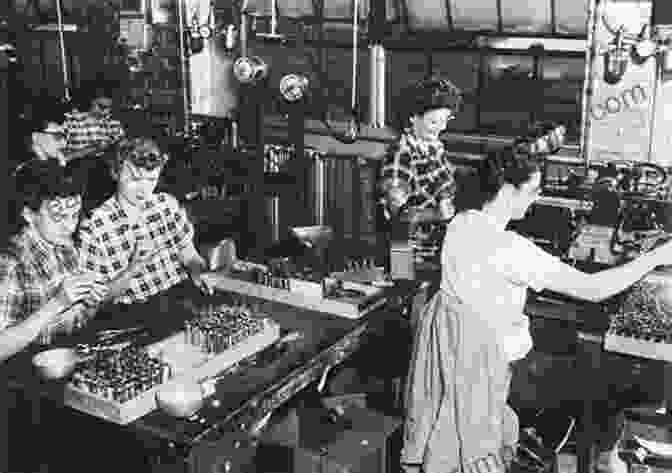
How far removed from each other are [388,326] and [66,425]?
50.3 inches

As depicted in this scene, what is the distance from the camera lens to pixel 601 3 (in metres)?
4.98

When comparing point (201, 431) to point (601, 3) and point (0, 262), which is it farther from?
point (601, 3)

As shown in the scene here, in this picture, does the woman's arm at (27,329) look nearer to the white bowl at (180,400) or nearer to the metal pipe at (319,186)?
the white bowl at (180,400)

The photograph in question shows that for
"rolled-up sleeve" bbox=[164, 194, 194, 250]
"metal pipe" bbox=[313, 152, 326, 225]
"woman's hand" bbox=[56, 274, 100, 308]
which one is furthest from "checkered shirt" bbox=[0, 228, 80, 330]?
"metal pipe" bbox=[313, 152, 326, 225]

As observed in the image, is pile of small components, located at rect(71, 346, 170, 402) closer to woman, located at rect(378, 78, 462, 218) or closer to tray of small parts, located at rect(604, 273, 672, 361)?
tray of small parts, located at rect(604, 273, 672, 361)

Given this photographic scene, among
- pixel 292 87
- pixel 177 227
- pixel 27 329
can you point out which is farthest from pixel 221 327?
pixel 292 87

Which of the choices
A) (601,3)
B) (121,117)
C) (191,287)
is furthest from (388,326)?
(121,117)

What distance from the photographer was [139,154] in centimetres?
335

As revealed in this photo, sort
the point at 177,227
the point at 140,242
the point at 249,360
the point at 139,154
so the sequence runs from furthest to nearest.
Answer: the point at 177,227 < the point at 140,242 < the point at 139,154 < the point at 249,360

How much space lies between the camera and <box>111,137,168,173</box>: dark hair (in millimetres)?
3350

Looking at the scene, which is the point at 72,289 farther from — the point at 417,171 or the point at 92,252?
the point at 417,171

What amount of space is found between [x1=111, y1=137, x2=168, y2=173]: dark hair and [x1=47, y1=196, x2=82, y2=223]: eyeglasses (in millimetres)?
609

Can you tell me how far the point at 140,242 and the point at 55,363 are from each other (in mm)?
1282

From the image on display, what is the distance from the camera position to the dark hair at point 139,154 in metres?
3.35
